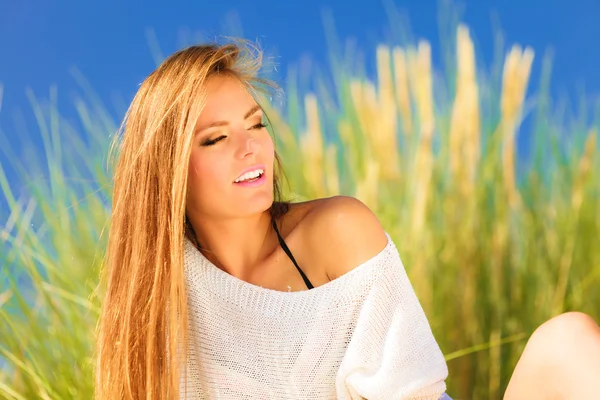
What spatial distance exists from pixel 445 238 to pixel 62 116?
1544 mm

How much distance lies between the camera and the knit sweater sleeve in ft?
6.90

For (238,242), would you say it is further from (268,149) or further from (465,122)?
(465,122)

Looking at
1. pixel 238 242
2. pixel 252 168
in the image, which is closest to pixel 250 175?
pixel 252 168

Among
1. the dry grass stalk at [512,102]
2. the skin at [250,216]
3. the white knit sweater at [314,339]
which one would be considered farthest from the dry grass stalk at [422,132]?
the white knit sweater at [314,339]

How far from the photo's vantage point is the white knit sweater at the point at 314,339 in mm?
2133

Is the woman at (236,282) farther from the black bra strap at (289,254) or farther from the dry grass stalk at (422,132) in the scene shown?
the dry grass stalk at (422,132)

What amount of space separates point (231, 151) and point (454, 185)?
1.40 m

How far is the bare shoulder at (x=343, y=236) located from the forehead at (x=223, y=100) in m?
0.34

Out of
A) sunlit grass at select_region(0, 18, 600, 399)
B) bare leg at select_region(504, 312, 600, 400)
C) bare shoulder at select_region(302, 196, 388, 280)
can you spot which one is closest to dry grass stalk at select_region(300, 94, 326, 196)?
sunlit grass at select_region(0, 18, 600, 399)

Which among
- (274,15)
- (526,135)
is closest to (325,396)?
(526,135)

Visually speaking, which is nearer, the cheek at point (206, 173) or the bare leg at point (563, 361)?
the bare leg at point (563, 361)

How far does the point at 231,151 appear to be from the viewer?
7.09 feet

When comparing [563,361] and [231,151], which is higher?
[231,151]

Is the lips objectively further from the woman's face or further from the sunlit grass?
the sunlit grass
